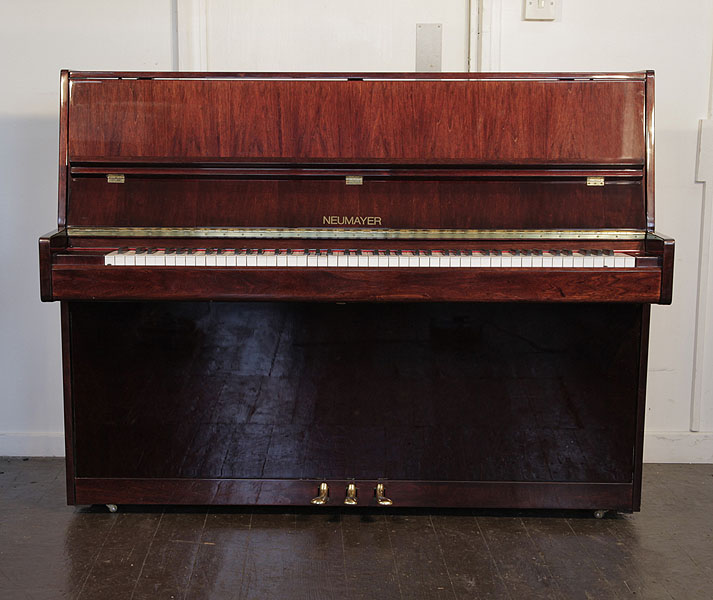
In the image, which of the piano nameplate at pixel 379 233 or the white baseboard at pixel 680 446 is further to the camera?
the white baseboard at pixel 680 446

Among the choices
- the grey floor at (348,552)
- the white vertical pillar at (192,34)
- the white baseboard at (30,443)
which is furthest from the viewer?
the white baseboard at (30,443)

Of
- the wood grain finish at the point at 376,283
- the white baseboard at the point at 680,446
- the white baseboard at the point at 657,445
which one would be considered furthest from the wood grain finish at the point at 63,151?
the white baseboard at the point at 680,446

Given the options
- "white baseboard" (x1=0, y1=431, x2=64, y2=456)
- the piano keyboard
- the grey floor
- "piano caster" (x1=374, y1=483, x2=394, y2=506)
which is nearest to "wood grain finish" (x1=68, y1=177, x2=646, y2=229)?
A: the piano keyboard

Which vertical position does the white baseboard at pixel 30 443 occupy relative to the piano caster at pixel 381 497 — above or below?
below

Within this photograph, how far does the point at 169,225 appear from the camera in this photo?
100 inches

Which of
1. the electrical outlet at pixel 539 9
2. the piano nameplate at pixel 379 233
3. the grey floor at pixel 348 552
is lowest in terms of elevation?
the grey floor at pixel 348 552

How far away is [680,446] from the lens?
3.27 meters

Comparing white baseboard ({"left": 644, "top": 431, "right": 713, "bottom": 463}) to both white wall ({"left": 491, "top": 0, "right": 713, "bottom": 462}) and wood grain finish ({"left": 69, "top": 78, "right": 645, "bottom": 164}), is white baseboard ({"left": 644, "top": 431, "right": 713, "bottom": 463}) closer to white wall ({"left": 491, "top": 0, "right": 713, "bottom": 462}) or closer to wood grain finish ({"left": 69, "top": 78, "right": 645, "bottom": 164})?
white wall ({"left": 491, "top": 0, "right": 713, "bottom": 462})

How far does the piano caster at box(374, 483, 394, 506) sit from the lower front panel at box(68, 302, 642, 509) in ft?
0.14

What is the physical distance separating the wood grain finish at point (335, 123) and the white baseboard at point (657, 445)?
125 centimetres

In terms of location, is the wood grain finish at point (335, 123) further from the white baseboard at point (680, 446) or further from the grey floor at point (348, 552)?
the white baseboard at point (680, 446)

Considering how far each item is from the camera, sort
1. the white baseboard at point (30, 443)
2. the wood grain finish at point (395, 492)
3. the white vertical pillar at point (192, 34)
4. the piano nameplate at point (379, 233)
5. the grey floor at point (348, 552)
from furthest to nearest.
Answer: the white baseboard at point (30, 443), the white vertical pillar at point (192, 34), the wood grain finish at point (395, 492), the piano nameplate at point (379, 233), the grey floor at point (348, 552)

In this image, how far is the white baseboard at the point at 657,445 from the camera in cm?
326

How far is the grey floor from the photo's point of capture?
2262mm
